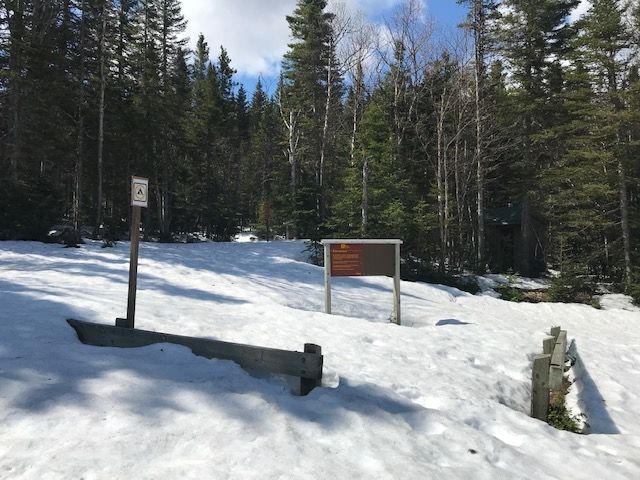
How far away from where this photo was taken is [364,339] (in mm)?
7398

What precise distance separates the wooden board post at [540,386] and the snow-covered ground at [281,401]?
313mm

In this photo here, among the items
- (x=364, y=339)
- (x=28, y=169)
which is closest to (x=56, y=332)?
(x=364, y=339)

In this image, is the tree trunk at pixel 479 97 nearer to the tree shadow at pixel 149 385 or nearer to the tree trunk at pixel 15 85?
the tree shadow at pixel 149 385

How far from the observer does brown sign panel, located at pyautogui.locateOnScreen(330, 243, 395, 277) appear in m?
9.54

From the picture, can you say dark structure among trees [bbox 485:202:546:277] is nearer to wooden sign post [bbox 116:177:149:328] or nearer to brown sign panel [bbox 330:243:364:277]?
brown sign panel [bbox 330:243:364:277]

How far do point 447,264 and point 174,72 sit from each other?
25.8 meters

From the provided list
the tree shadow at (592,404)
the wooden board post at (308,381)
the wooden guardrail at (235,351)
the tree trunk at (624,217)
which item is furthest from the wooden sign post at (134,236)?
the tree trunk at (624,217)

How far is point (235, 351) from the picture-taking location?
4750 millimetres

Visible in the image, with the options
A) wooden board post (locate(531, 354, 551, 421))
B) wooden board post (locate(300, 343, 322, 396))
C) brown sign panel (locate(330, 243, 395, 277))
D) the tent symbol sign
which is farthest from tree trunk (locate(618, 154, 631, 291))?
the tent symbol sign

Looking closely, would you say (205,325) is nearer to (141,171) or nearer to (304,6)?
(141,171)

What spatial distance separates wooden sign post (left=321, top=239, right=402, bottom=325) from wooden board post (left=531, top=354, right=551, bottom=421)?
191 inches

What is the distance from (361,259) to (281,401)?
5.87 meters

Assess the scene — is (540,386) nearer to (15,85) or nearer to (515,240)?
(15,85)

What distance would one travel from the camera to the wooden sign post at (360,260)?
31.3 ft
